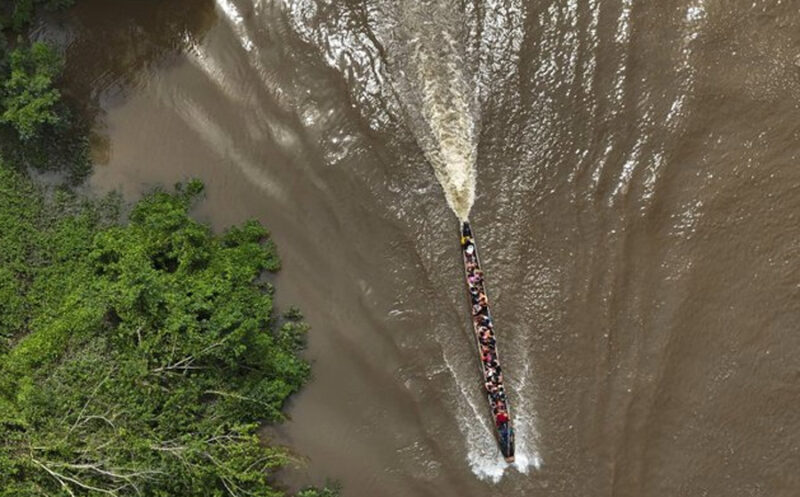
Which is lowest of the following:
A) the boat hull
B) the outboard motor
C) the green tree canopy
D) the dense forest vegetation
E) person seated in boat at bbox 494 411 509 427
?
the outboard motor

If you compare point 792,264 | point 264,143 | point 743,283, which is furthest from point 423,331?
point 792,264

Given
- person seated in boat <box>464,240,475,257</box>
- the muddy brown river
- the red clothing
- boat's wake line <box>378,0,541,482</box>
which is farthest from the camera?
boat's wake line <box>378,0,541,482</box>

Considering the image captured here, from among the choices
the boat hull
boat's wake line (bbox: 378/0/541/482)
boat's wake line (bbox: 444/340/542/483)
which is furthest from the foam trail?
boat's wake line (bbox: 444/340/542/483)

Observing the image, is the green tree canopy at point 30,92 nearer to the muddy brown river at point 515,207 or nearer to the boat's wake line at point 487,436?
the muddy brown river at point 515,207

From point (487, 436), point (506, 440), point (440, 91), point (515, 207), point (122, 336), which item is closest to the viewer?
point (506, 440)

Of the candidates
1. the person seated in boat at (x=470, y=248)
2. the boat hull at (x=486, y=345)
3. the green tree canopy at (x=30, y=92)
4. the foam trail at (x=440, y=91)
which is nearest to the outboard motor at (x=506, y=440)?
the boat hull at (x=486, y=345)

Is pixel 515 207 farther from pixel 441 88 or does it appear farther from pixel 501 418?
pixel 501 418

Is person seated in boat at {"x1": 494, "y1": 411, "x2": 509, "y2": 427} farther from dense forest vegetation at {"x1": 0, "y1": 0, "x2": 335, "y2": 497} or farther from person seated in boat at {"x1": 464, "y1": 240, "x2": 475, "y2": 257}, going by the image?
dense forest vegetation at {"x1": 0, "y1": 0, "x2": 335, "y2": 497}

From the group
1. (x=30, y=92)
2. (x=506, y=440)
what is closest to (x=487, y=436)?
(x=506, y=440)
